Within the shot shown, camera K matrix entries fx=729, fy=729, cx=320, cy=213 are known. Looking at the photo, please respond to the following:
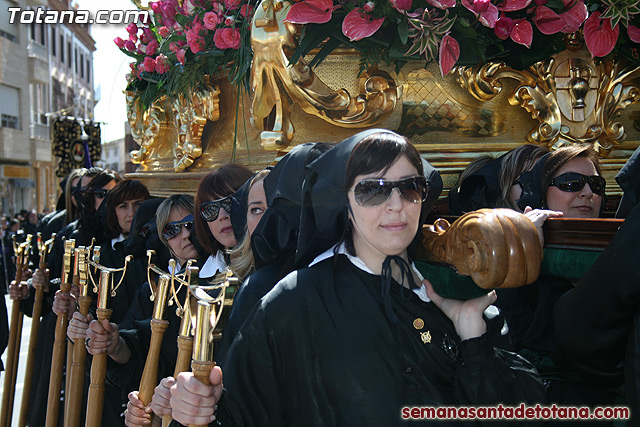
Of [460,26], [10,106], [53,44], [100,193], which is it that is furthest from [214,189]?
[53,44]

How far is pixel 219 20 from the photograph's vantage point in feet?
11.5

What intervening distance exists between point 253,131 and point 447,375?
2054 millimetres

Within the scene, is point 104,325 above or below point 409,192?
below

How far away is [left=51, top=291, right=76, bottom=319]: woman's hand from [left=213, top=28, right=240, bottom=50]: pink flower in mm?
1607

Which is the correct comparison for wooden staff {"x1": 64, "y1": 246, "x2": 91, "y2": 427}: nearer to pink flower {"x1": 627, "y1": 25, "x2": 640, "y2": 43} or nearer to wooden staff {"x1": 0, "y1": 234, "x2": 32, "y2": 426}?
wooden staff {"x1": 0, "y1": 234, "x2": 32, "y2": 426}

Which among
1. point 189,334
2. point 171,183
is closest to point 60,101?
point 171,183

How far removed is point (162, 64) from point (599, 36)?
7.62 ft

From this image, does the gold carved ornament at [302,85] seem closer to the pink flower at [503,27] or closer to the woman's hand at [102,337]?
the pink flower at [503,27]

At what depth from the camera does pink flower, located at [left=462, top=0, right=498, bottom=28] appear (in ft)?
8.95

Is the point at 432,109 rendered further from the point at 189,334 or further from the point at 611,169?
the point at 189,334

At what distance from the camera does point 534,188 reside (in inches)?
114

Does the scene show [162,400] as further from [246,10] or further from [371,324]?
[246,10]

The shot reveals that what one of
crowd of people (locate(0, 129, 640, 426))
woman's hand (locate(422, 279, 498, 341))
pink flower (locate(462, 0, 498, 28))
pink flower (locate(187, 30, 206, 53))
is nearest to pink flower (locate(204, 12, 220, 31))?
pink flower (locate(187, 30, 206, 53))

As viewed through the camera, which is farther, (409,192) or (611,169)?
(611,169)
